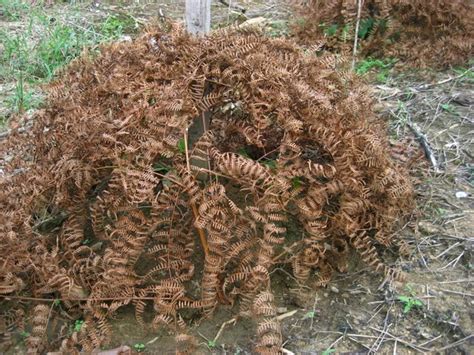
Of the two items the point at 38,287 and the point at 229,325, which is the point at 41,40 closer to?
the point at 38,287

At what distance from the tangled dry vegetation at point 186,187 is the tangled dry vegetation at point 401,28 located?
216 cm

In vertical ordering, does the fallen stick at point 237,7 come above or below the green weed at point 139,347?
below

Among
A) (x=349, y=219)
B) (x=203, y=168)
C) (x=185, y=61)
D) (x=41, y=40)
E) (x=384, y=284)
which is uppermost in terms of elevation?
(x=185, y=61)

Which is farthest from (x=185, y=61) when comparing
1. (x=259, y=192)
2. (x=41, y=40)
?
(x=41, y=40)

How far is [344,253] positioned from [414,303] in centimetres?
38

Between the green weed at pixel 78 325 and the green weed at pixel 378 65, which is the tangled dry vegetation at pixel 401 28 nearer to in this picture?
the green weed at pixel 378 65

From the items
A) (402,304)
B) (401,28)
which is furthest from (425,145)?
(401,28)

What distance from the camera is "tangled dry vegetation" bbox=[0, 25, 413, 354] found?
239cm

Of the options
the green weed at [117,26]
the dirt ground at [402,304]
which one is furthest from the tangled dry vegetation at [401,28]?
the green weed at [117,26]

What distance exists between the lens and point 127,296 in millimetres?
2459

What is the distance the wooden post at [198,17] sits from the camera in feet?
9.52

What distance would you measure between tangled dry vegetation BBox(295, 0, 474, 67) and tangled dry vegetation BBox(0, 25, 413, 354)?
2159mm

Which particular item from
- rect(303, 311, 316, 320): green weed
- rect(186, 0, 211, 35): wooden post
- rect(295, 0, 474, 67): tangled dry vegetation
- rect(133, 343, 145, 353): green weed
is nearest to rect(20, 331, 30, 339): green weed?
rect(133, 343, 145, 353): green weed

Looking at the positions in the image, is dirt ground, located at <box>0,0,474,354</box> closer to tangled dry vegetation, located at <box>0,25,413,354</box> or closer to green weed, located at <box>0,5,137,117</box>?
tangled dry vegetation, located at <box>0,25,413,354</box>
